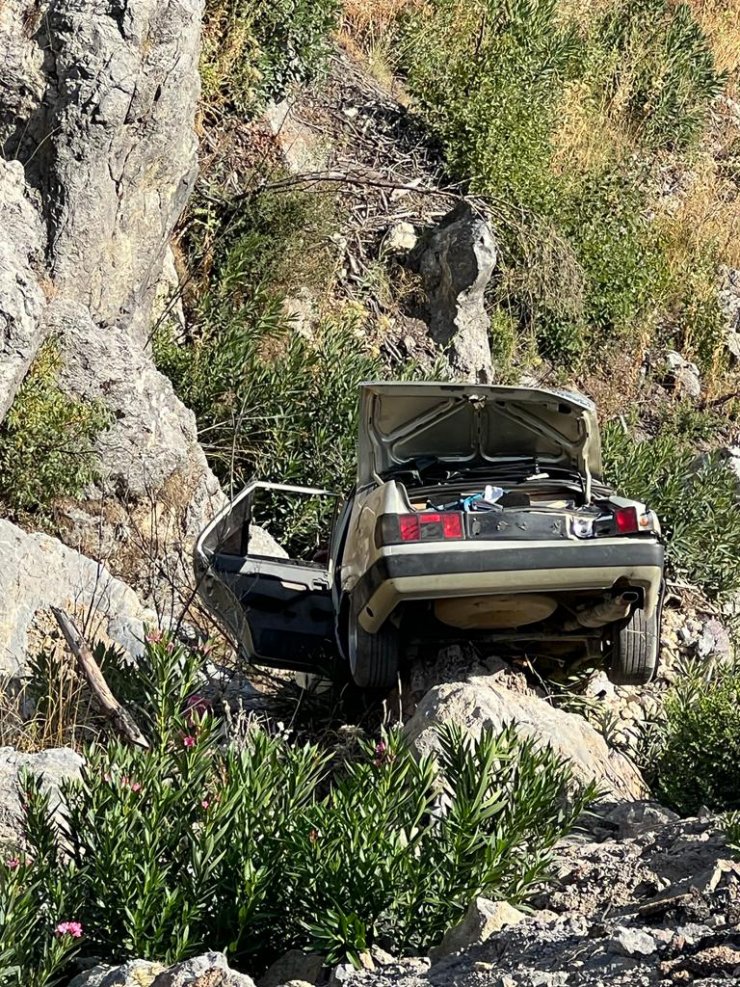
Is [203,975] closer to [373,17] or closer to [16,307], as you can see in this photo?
[16,307]

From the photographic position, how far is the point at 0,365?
9.48m

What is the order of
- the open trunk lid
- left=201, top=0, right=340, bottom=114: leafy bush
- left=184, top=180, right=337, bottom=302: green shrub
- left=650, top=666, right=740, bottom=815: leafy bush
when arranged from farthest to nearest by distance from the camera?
left=201, top=0, right=340, bottom=114: leafy bush < left=184, top=180, right=337, bottom=302: green shrub < the open trunk lid < left=650, top=666, right=740, bottom=815: leafy bush

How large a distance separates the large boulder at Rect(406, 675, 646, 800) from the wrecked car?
1.49ft

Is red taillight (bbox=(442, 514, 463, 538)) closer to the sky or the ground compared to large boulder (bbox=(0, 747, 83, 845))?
closer to the sky

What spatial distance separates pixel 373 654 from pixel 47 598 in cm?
195

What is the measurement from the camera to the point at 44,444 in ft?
33.3

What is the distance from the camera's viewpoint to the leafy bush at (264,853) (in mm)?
4359

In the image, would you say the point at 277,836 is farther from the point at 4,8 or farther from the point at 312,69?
the point at 312,69

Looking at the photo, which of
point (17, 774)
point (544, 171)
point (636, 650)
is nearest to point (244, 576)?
point (636, 650)

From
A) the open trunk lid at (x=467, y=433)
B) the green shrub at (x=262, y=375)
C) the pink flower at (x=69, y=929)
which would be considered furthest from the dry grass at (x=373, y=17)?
the pink flower at (x=69, y=929)

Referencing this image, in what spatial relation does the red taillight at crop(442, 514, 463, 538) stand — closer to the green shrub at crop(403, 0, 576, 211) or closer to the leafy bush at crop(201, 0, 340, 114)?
the leafy bush at crop(201, 0, 340, 114)

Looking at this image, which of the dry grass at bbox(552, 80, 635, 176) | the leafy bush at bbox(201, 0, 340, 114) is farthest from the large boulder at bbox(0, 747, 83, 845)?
the dry grass at bbox(552, 80, 635, 176)

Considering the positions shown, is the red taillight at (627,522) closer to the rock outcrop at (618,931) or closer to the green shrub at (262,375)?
the rock outcrop at (618,931)

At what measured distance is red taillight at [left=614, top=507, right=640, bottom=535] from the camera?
692cm
